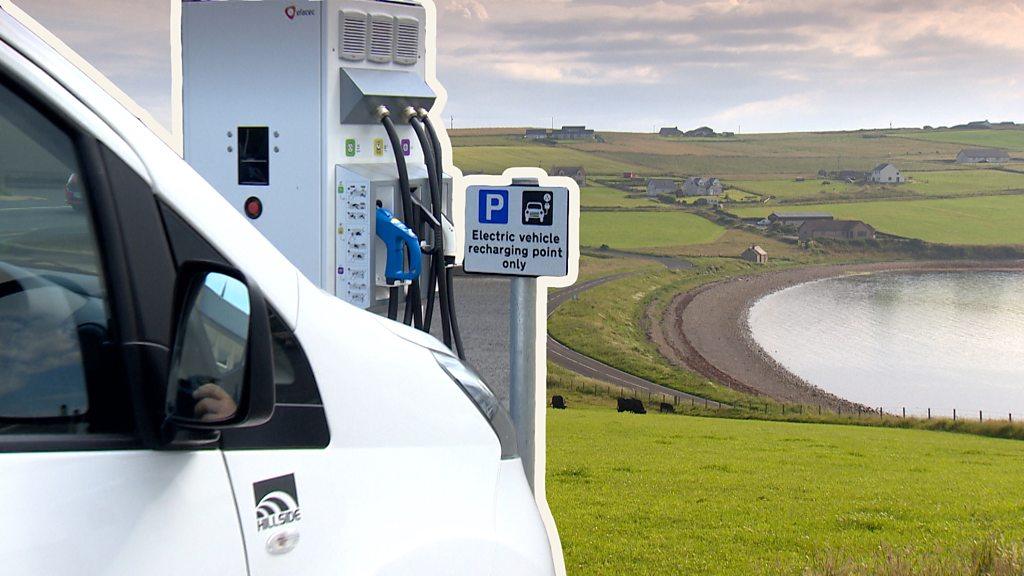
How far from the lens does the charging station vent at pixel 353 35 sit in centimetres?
585

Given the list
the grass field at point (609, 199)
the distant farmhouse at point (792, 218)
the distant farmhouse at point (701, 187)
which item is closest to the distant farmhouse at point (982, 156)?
the distant farmhouse at point (792, 218)

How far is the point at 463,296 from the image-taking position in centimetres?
683

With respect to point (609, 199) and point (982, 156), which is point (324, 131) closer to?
point (609, 199)

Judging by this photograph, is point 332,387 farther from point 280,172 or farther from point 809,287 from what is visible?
point 809,287

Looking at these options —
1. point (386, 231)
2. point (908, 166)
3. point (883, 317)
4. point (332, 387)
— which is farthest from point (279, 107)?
point (908, 166)

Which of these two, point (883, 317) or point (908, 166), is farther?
point (908, 166)

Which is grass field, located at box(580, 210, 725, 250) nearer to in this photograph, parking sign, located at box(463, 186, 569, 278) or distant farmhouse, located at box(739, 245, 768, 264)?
distant farmhouse, located at box(739, 245, 768, 264)

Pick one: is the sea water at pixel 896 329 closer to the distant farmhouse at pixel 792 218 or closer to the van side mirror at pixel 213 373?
the distant farmhouse at pixel 792 218

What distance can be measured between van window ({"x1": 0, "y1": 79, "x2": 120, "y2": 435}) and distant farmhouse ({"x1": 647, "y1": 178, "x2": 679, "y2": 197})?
113097mm

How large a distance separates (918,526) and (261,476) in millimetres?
11158

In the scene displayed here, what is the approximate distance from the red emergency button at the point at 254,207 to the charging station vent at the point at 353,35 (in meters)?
0.89

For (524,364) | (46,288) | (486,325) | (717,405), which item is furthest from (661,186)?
(46,288)

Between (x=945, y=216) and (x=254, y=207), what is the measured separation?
113136 millimetres

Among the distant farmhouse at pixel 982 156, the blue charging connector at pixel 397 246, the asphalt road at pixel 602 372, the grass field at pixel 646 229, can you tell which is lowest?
the asphalt road at pixel 602 372
